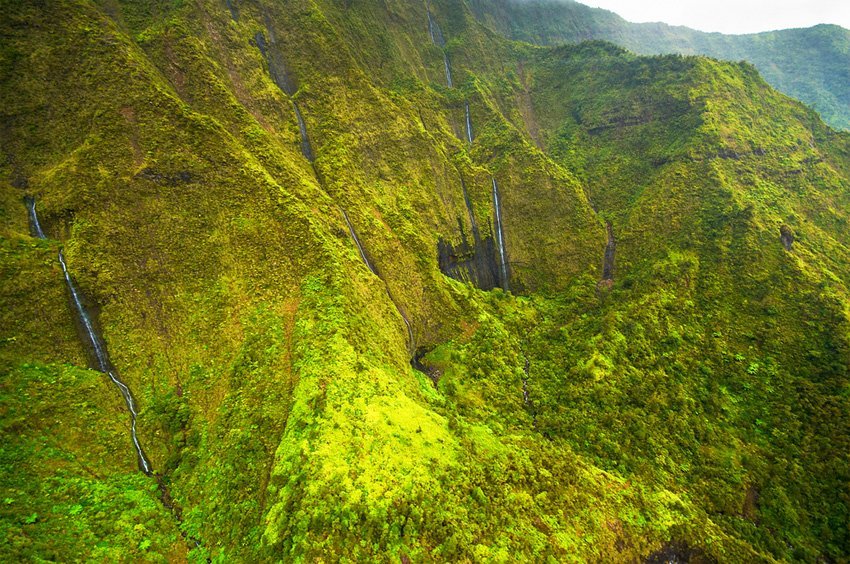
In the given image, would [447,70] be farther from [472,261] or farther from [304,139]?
[472,261]

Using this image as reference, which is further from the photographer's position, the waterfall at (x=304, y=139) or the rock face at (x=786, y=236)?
the waterfall at (x=304, y=139)

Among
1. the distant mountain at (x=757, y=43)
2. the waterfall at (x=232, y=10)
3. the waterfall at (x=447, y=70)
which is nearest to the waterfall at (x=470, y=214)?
the waterfall at (x=447, y=70)

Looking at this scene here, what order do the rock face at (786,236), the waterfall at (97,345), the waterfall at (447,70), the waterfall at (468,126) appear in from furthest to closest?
the waterfall at (447,70)
the waterfall at (468,126)
the rock face at (786,236)
the waterfall at (97,345)

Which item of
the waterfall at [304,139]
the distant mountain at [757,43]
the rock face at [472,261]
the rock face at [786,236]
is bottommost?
the rock face at [472,261]

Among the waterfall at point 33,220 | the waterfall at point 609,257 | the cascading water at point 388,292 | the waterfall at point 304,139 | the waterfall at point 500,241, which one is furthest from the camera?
the waterfall at point 500,241

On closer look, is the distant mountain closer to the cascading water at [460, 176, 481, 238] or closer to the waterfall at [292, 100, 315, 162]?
the cascading water at [460, 176, 481, 238]

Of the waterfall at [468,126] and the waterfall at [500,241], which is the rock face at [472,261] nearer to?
Answer: the waterfall at [500,241]

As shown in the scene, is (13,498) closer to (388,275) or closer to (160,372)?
(160,372)
